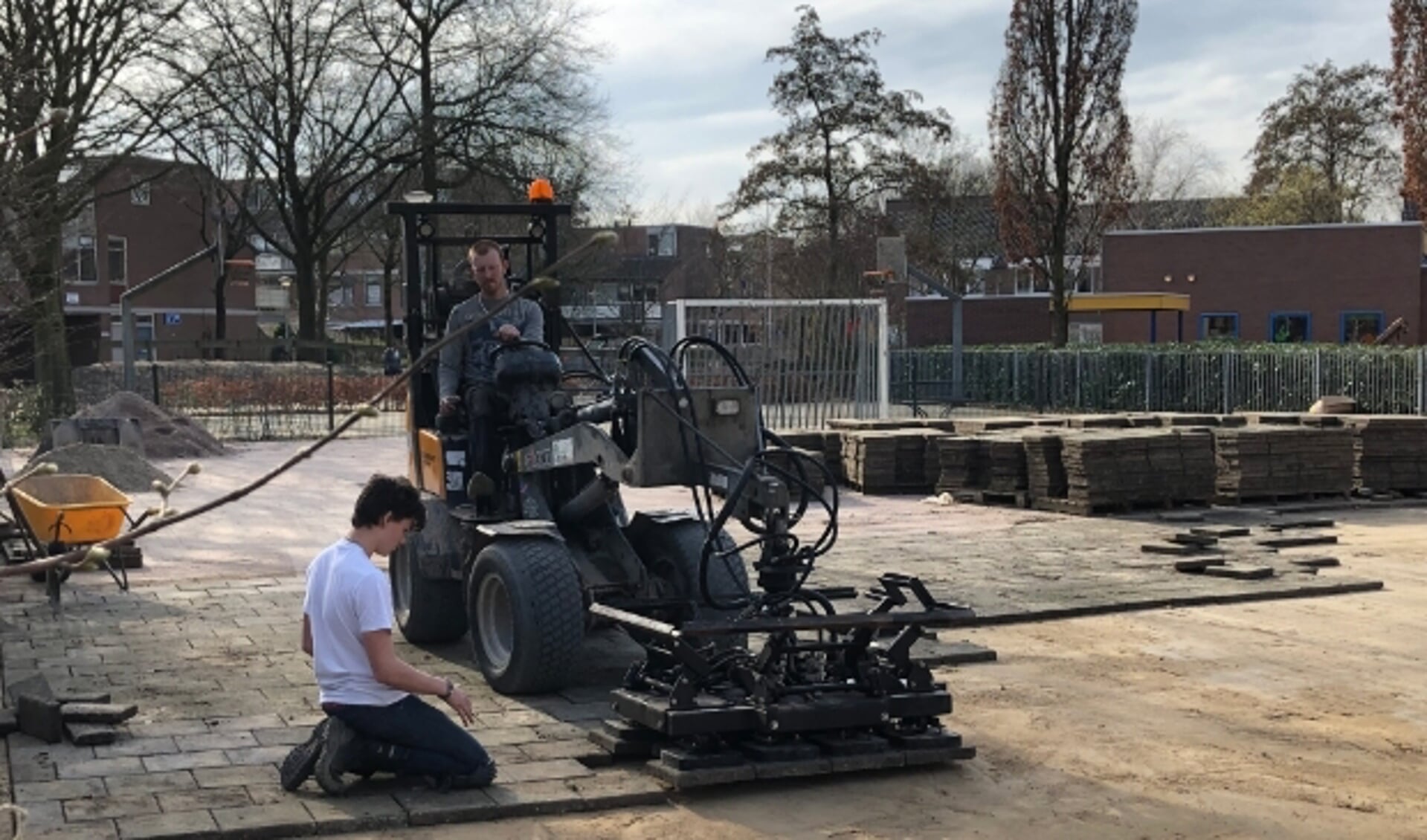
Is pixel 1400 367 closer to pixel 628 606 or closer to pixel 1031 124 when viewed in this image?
pixel 1031 124

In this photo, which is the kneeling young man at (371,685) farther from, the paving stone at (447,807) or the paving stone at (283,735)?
the paving stone at (283,735)

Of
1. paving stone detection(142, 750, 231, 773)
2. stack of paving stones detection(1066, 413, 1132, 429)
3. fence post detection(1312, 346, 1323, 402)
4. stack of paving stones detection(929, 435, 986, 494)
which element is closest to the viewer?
paving stone detection(142, 750, 231, 773)

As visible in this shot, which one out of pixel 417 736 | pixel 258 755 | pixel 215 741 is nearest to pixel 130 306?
pixel 215 741

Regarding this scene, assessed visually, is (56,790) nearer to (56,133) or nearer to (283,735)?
(283,735)

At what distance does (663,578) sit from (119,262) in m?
63.9

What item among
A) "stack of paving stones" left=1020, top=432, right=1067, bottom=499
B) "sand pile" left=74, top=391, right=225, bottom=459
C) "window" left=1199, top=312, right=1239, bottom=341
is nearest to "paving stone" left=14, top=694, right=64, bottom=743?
"stack of paving stones" left=1020, top=432, right=1067, bottom=499

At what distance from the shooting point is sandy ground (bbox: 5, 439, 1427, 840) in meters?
6.44

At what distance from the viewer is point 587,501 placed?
29.1ft

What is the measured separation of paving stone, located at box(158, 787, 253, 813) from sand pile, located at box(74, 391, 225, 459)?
2012 cm

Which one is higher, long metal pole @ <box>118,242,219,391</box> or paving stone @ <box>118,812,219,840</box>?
long metal pole @ <box>118,242,219,391</box>

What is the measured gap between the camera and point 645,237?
2995 inches

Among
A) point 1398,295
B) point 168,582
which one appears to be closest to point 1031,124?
point 1398,295

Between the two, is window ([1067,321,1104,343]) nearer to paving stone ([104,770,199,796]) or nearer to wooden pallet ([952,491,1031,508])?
wooden pallet ([952,491,1031,508])

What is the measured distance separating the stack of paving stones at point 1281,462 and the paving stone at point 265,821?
14.2 m
